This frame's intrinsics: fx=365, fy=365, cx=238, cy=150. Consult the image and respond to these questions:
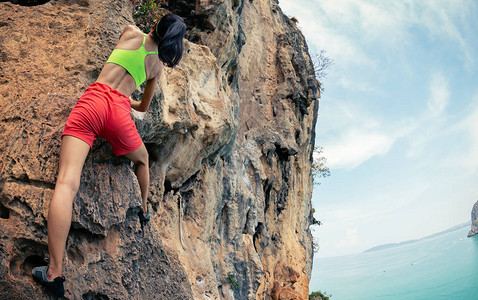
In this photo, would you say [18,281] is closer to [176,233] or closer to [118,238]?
[118,238]

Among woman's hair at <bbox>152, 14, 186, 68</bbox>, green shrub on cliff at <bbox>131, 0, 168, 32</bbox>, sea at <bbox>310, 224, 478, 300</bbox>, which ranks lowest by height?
sea at <bbox>310, 224, 478, 300</bbox>

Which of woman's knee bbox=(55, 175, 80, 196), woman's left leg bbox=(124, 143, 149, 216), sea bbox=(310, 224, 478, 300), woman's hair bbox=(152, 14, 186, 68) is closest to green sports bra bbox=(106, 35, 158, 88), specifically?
woman's hair bbox=(152, 14, 186, 68)

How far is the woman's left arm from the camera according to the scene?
3.45 metres

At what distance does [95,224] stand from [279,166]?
9.84m

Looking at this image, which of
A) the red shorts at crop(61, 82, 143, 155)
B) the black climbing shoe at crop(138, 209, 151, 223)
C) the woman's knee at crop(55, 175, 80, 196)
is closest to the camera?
the woman's knee at crop(55, 175, 80, 196)

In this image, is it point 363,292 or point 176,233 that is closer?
point 176,233

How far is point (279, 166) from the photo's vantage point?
40.6ft

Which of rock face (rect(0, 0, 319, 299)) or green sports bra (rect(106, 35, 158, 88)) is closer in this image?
rock face (rect(0, 0, 319, 299))

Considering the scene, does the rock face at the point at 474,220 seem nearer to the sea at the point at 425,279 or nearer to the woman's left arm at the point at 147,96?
the sea at the point at 425,279

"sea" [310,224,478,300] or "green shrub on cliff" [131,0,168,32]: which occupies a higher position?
"green shrub on cliff" [131,0,168,32]

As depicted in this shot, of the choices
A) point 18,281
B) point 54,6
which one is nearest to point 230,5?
point 54,6

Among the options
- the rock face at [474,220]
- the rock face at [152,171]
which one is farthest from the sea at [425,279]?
the rock face at [152,171]

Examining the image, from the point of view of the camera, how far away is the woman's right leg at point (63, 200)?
2.37m

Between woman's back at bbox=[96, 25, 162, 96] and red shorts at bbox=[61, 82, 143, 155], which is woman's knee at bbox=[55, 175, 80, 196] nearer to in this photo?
red shorts at bbox=[61, 82, 143, 155]
